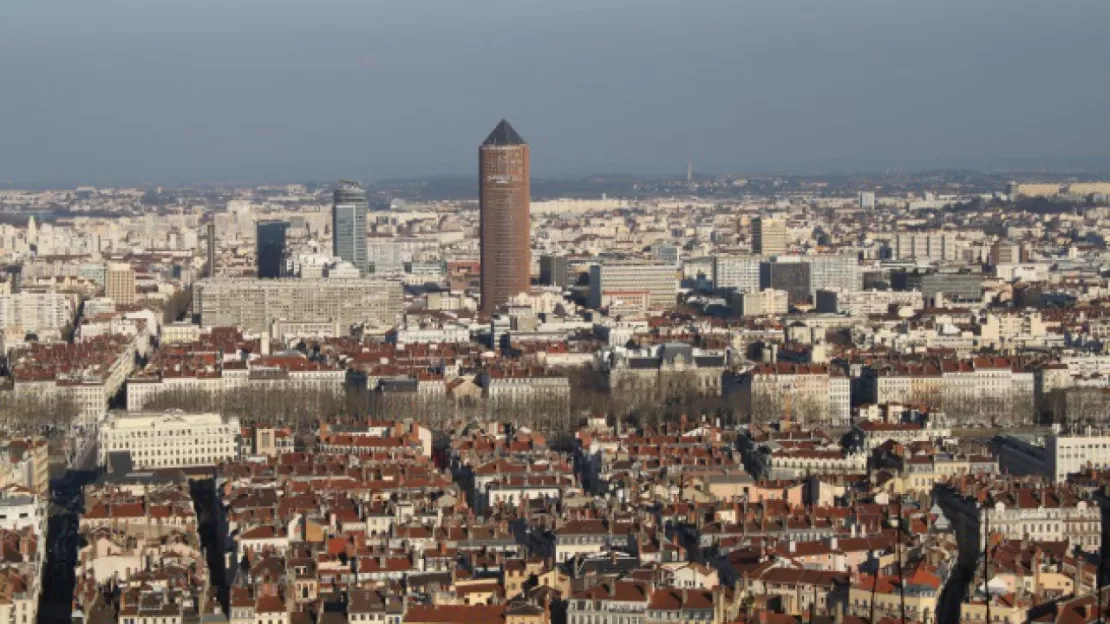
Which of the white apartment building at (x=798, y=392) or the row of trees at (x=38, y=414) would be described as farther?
the white apartment building at (x=798, y=392)

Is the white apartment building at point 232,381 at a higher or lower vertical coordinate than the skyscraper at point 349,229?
lower

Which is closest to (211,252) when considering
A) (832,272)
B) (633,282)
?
(633,282)

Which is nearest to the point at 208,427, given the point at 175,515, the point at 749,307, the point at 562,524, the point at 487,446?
the point at 487,446

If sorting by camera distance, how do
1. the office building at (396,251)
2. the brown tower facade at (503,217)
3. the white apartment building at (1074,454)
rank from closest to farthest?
the white apartment building at (1074,454)
the brown tower facade at (503,217)
the office building at (396,251)

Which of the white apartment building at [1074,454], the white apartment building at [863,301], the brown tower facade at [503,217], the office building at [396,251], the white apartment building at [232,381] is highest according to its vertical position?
the brown tower facade at [503,217]

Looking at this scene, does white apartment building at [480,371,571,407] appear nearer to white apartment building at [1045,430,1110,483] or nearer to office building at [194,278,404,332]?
white apartment building at [1045,430,1110,483]

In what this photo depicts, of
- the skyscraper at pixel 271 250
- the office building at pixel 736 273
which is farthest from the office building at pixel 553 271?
the skyscraper at pixel 271 250

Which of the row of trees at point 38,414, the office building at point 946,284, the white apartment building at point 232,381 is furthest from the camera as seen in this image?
the office building at point 946,284

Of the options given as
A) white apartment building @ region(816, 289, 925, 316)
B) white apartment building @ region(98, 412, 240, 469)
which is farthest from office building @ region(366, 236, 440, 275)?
white apartment building @ region(98, 412, 240, 469)

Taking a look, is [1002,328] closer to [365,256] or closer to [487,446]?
[487,446]

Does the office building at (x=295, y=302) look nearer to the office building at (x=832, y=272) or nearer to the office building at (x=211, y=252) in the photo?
the office building at (x=832, y=272)
